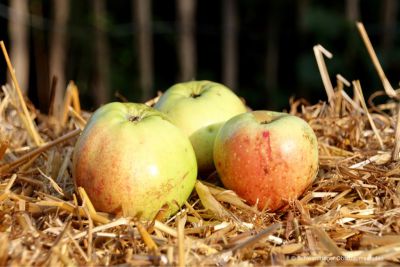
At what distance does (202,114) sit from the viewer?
1949mm

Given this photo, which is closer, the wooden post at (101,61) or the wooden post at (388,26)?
the wooden post at (388,26)

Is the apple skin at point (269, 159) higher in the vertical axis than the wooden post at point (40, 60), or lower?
higher

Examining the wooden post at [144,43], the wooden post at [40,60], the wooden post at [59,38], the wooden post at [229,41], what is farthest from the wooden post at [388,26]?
the wooden post at [40,60]

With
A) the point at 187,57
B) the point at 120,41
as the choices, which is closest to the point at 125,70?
the point at 120,41

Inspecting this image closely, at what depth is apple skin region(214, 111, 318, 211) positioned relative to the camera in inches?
68.5

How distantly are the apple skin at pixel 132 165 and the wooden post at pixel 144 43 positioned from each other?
559cm

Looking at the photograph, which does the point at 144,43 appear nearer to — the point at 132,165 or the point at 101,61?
the point at 101,61

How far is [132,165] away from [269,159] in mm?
385

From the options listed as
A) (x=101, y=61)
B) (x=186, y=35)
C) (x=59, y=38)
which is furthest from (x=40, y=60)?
(x=186, y=35)

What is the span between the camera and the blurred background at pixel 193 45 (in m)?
6.96

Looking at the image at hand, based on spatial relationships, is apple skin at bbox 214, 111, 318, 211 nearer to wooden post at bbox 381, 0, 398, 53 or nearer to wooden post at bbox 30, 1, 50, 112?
wooden post at bbox 381, 0, 398, 53

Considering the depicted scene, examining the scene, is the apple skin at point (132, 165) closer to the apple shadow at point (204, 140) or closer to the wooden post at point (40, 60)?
the apple shadow at point (204, 140)

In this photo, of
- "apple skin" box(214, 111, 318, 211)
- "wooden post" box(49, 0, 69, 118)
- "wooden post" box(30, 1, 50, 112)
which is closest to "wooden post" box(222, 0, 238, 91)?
"wooden post" box(49, 0, 69, 118)

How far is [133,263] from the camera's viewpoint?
138cm
